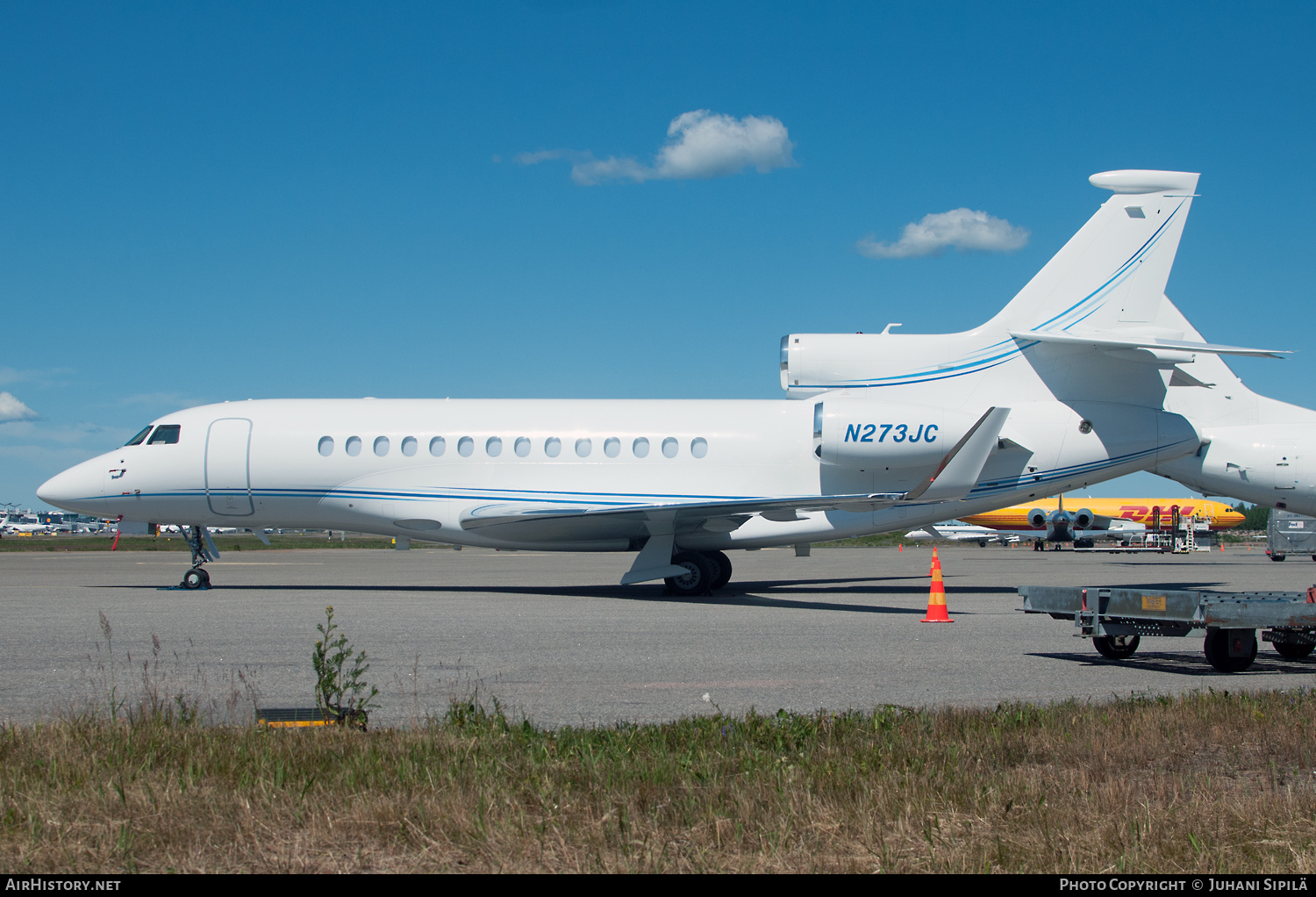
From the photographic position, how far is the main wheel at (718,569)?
19.2 meters

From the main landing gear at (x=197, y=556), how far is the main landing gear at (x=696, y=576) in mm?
8957

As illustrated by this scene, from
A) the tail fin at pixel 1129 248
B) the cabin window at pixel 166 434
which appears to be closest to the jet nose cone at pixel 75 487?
the cabin window at pixel 166 434

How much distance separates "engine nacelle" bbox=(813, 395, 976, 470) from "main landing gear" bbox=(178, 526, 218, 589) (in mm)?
12145

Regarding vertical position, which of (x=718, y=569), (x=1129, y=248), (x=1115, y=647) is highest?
(x=1129, y=248)

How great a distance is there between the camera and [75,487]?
20.2 m

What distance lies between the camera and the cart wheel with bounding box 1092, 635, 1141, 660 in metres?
10.4

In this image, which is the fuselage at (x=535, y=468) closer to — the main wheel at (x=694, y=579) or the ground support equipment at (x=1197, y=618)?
the main wheel at (x=694, y=579)

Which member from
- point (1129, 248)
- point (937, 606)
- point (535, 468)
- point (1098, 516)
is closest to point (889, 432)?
point (937, 606)

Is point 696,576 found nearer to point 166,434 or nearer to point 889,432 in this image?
point 889,432

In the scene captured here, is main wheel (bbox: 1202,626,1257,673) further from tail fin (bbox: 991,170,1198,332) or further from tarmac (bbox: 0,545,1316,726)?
tail fin (bbox: 991,170,1198,332)

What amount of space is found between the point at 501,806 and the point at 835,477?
15.5 metres

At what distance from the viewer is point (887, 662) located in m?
10.1

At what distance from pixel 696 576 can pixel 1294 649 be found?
10446 mm
